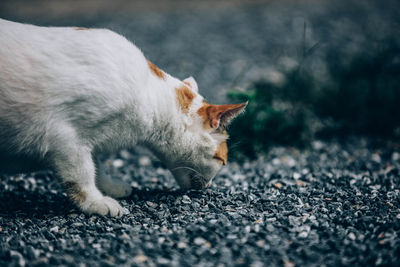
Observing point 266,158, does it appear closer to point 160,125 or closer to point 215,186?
point 215,186

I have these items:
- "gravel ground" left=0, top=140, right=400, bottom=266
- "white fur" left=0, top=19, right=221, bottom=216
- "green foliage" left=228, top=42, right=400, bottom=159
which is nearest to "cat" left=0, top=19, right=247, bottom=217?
"white fur" left=0, top=19, right=221, bottom=216

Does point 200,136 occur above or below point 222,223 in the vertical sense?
above

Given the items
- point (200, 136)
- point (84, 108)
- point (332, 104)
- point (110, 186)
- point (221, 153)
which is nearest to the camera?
point (84, 108)

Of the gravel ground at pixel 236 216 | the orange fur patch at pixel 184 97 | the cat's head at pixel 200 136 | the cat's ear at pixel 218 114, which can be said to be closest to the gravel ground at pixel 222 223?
the gravel ground at pixel 236 216

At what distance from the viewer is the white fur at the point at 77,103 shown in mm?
2410

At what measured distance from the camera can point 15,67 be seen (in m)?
2.39

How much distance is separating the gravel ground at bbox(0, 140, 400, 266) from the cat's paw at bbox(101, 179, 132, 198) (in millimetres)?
80

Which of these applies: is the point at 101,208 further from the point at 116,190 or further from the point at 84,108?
the point at 84,108

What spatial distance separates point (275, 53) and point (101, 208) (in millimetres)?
4855

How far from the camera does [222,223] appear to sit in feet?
8.44

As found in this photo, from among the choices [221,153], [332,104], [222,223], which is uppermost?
[332,104]

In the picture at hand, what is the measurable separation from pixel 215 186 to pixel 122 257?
1.48 m

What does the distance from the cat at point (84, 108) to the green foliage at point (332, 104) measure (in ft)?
5.75

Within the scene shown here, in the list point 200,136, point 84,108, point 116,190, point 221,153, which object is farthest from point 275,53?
point 84,108
